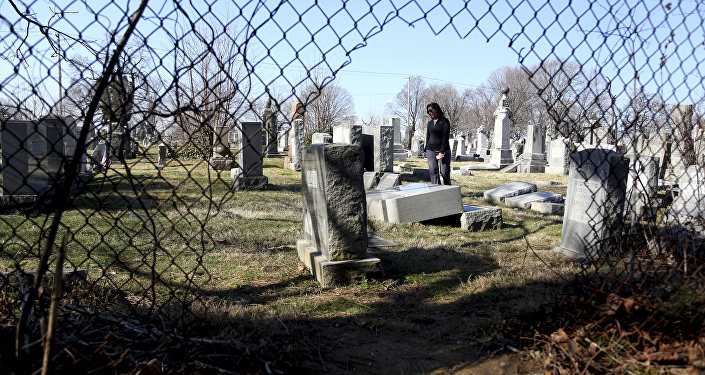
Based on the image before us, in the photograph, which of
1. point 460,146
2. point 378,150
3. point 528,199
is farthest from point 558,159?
point 460,146

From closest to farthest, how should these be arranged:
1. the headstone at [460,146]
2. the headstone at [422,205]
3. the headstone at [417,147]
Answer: the headstone at [422,205] < the headstone at [460,146] < the headstone at [417,147]

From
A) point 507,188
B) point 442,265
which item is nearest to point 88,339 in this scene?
point 442,265

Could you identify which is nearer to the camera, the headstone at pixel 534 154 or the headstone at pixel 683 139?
the headstone at pixel 683 139

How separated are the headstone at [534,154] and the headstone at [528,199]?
9959 millimetres

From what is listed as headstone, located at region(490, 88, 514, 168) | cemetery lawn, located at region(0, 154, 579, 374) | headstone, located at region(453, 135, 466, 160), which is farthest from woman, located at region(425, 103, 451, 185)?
headstone, located at region(453, 135, 466, 160)

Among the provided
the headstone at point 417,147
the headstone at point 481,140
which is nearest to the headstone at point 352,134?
the headstone at point 417,147

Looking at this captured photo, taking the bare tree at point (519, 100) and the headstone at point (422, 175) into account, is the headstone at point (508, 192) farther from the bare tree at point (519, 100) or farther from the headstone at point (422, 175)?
the bare tree at point (519, 100)

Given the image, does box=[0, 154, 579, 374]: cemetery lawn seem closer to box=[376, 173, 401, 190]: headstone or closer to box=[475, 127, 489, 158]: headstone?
box=[376, 173, 401, 190]: headstone

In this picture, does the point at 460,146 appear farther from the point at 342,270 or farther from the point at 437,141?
the point at 342,270

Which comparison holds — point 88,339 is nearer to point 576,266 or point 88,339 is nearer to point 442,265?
point 442,265

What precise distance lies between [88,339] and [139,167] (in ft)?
50.9

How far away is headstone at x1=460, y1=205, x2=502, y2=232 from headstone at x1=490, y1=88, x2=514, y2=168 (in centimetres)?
1368

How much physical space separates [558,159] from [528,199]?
10.1 meters

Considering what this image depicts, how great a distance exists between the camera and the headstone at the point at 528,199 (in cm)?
973
